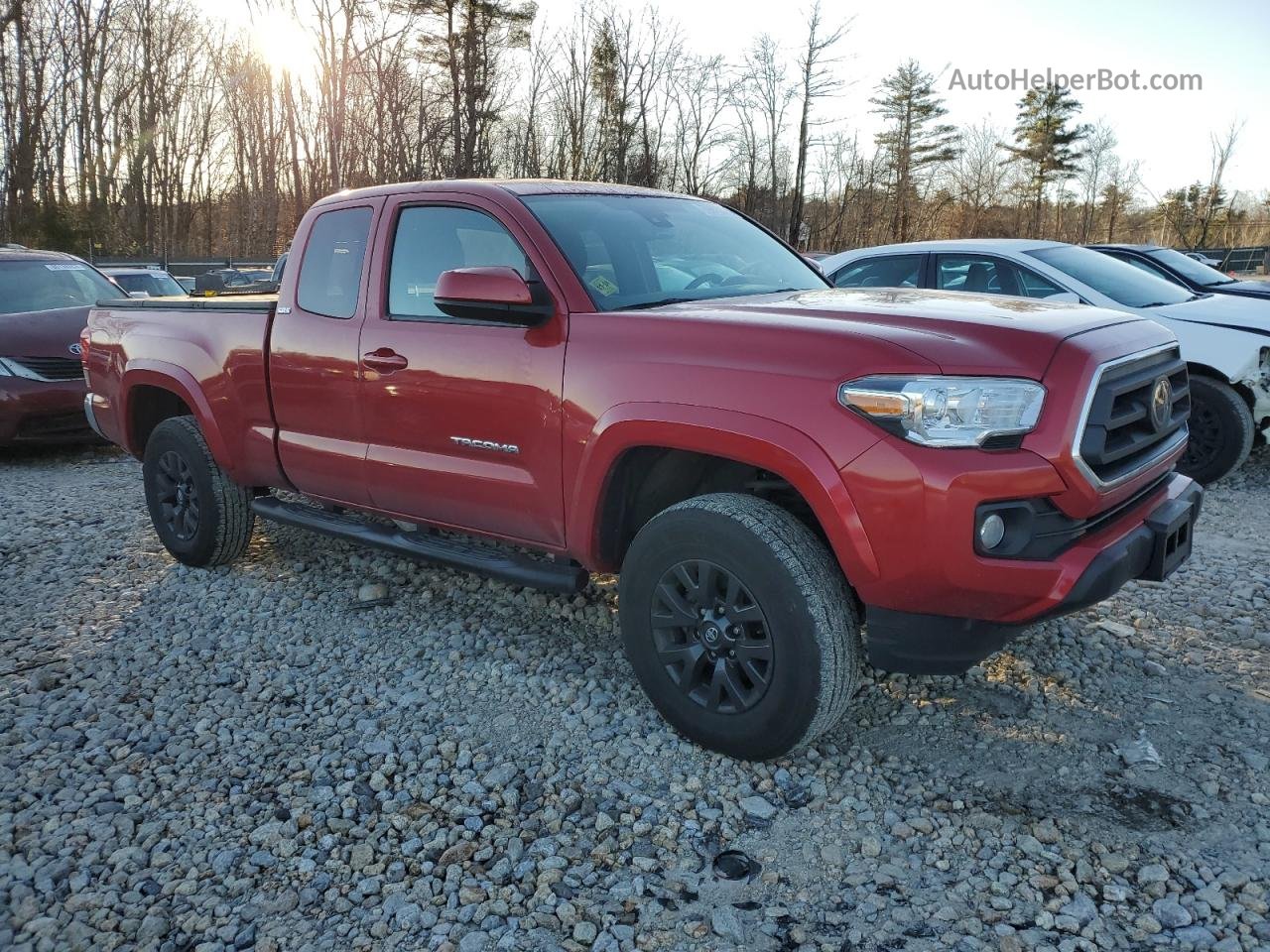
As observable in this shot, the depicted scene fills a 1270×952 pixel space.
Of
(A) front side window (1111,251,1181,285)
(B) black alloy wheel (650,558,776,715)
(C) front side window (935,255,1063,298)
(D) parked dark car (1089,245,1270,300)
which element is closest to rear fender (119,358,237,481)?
(B) black alloy wheel (650,558,776,715)

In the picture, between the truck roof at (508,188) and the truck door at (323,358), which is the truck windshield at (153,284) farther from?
the truck roof at (508,188)

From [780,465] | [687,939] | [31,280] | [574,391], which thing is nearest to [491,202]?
[574,391]

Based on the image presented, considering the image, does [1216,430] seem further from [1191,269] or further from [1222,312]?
[1191,269]

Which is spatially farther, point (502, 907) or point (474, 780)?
point (474, 780)

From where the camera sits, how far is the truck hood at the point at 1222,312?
6.64m

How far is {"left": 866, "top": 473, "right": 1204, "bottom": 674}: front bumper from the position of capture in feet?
8.71

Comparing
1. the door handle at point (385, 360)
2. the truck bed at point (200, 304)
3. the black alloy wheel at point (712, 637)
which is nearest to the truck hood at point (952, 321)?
the black alloy wheel at point (712, 637)

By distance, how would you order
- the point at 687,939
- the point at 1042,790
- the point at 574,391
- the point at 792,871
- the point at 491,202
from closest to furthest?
the point at 687,939
the point at 792,871
the point at 1042,790
the point at 574,391
the point at 491,202

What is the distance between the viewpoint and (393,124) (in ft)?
88.2

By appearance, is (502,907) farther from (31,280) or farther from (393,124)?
(393,124)

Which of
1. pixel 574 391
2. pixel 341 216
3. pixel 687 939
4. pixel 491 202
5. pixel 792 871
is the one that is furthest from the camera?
pixel 341 216

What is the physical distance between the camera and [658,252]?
386 cm

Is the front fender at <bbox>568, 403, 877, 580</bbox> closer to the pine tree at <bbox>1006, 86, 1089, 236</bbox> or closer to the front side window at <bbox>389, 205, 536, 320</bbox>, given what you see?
the front side window at <bbox>389, 205, 536, 320</bbox>

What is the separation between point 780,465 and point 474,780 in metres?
1.45
